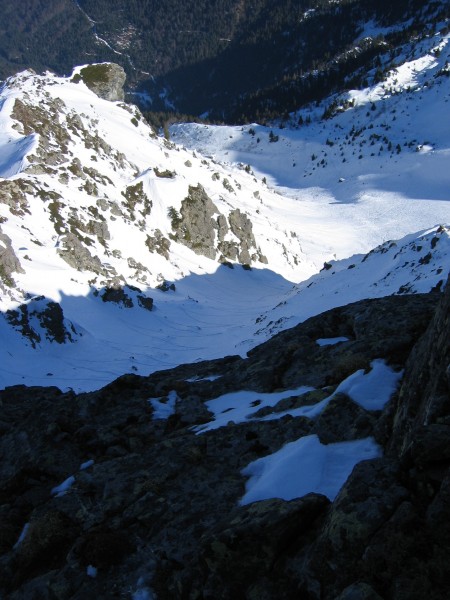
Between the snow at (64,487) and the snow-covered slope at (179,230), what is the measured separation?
17209mm

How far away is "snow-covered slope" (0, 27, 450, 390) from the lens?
31375mm

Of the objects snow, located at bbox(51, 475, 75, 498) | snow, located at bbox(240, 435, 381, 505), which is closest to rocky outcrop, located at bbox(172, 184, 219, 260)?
snow, located at bbox(51, 475, 75, 498)

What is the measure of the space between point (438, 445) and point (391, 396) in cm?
325

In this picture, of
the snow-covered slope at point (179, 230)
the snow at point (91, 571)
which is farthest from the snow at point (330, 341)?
the snow-covered slope at point (179, 230)

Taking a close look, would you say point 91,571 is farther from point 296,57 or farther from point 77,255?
point 296,57

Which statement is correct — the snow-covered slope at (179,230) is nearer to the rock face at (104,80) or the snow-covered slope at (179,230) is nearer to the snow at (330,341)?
the rock face at (104,80)

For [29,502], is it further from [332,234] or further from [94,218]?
[332,234]

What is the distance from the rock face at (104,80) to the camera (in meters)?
78.7

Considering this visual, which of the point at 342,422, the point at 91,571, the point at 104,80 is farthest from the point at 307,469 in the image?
the point at 104,80

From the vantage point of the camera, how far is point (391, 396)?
796 cm

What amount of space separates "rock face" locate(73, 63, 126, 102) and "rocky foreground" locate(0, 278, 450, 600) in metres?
75.0

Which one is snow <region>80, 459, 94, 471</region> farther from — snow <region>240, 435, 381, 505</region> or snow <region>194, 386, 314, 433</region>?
snow <region>240, 435, 381, 505</region>

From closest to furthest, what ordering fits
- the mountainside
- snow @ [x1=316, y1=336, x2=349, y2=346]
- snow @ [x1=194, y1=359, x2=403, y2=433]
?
1. the mountainside
2. snow @ [x1=194, y1=359, x2=403, y2=433]
3. snow @ [x1=316, y1=336, x2=349, y2=346]

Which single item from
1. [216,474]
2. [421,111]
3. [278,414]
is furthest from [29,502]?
[421,111]
